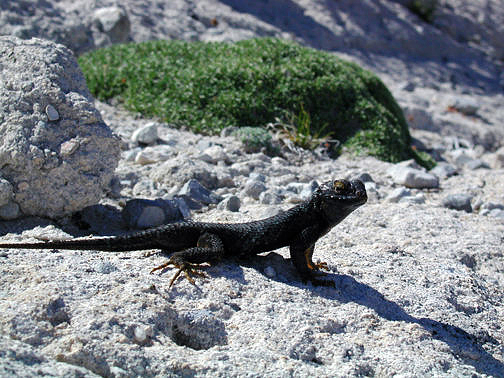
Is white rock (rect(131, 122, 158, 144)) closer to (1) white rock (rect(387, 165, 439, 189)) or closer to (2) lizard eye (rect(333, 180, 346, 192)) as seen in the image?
(1) white rock (rect(387, 165, 439, 189))

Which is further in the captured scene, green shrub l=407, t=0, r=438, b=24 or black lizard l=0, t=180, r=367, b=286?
green shrub l=407, t=0, r=438, b=24

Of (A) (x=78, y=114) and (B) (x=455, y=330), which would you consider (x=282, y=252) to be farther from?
(A) (x=78, y=114)

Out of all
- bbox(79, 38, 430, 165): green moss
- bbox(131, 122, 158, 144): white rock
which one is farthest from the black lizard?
bbox(79, 38, 430, 165): green moss

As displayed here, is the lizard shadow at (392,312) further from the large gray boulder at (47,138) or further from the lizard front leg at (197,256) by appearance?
the large gray boulder at (47,138)

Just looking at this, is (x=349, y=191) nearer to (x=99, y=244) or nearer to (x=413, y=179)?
(x=99, y=244)

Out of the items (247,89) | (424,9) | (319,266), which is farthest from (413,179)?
(424,9)
